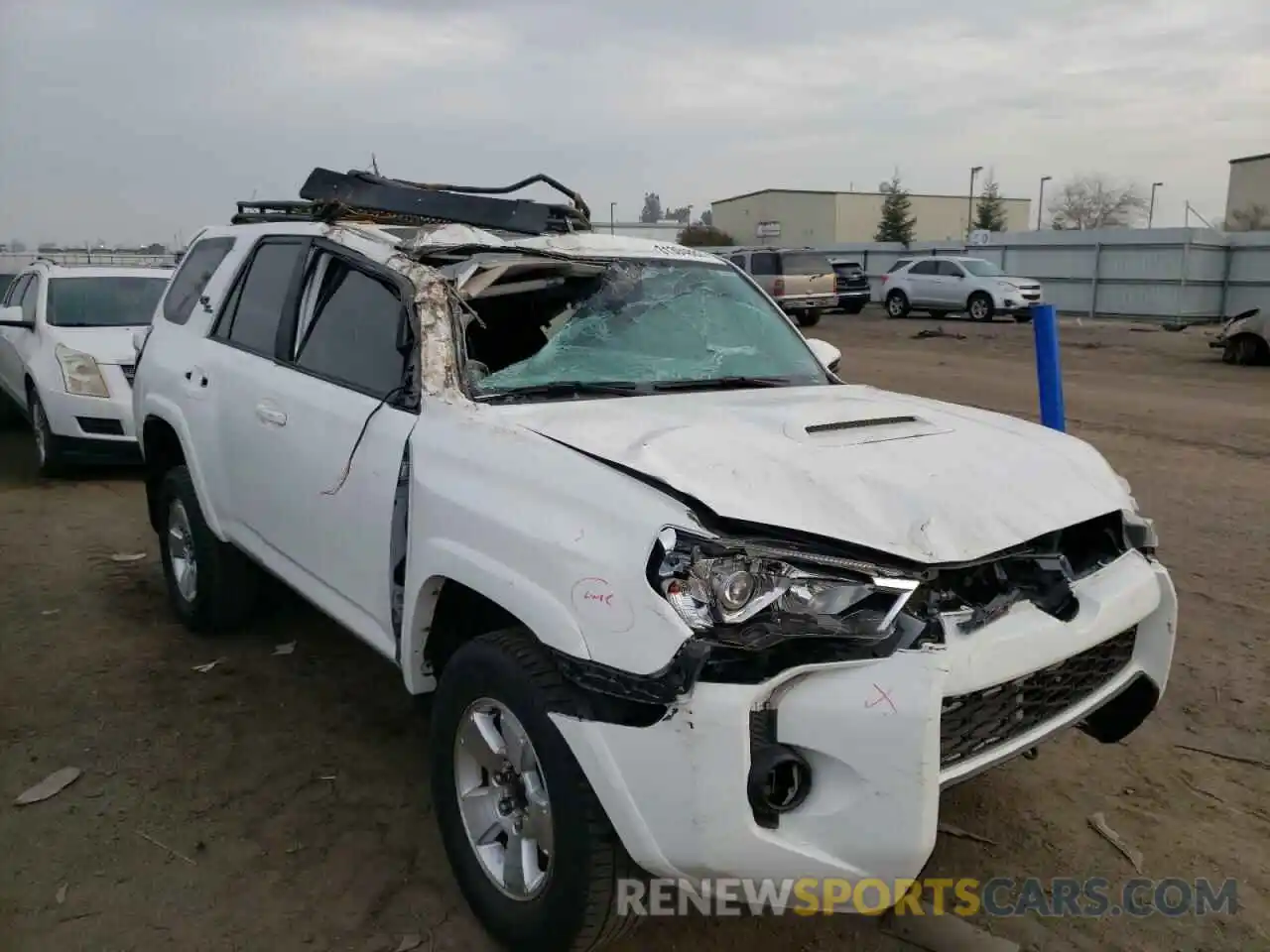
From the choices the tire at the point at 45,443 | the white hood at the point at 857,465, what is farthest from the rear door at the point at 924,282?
the white hood at the point at 857,465

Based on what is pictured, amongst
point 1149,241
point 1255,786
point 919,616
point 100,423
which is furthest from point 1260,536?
point 1149,241

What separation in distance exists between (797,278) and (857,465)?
890 inches

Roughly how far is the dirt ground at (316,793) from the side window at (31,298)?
3.85 m

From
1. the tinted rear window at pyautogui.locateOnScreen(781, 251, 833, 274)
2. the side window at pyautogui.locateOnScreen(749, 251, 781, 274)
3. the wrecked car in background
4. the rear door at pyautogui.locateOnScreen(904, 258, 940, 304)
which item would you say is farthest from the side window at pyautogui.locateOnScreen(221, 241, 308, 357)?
the rear door at pyautogui.locateOnScreen(904, 258, 940, 304)

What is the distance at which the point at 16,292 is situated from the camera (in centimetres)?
1057

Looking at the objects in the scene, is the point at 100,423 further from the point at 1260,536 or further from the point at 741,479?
the point at 1260,536

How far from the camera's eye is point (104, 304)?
916 centimetres

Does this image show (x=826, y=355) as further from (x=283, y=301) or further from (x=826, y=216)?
(x=826, y=216)

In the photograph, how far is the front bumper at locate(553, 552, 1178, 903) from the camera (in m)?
2.11

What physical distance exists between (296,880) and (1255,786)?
124 inches

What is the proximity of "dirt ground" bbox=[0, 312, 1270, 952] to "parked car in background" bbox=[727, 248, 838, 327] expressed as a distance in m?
18.6

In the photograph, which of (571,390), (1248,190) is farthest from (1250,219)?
(571,390)

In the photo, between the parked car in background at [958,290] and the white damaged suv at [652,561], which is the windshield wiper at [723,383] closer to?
the white damaged suv at [652,561]

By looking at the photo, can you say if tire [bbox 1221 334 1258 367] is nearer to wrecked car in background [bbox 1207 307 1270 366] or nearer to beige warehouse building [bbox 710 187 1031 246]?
wrecked car in background [bbox 1207 307 1270 366]
